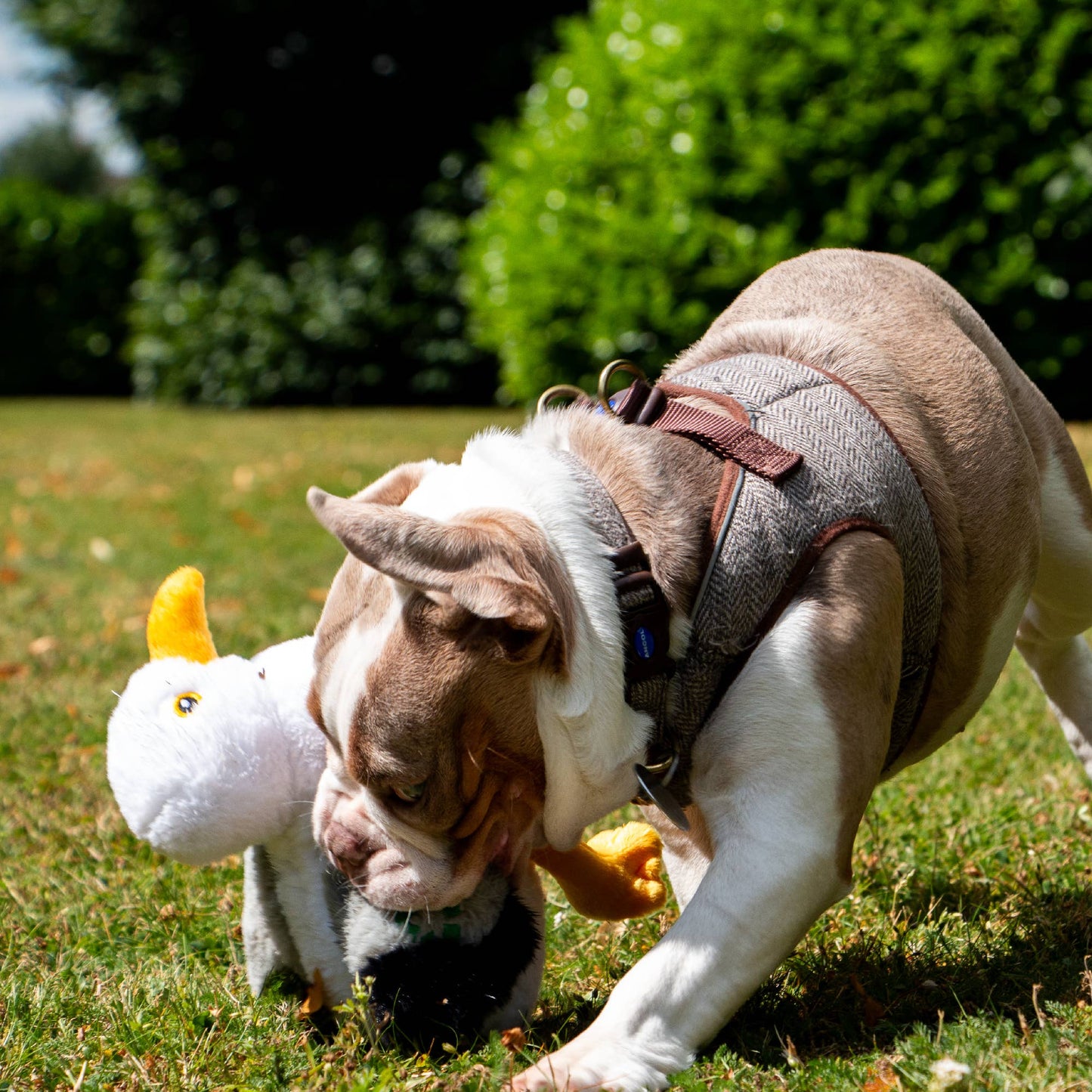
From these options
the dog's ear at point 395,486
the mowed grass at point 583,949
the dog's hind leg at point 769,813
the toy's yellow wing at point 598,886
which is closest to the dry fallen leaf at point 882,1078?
the mowed grass at point 583,949

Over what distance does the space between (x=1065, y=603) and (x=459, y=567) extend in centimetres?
173

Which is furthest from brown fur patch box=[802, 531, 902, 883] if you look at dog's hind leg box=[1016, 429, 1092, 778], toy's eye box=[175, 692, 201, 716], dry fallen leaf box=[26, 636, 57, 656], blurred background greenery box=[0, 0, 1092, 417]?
blurred background greenery box=[0, 0, 1092, 417]

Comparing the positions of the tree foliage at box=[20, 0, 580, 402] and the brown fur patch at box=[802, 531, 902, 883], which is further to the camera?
the tree foliage at box=[20, 0, 580, 402]

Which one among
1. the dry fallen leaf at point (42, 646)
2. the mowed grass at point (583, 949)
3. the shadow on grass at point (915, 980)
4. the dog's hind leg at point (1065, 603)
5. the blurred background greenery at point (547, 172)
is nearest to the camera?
the mowed grass at point (583, 949)

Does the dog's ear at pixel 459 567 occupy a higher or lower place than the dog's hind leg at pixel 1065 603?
higher

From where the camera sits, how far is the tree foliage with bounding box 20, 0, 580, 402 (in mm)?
15586

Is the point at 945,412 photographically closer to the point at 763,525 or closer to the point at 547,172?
the point at 763,525

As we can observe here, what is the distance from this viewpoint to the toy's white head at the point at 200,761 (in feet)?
7.45

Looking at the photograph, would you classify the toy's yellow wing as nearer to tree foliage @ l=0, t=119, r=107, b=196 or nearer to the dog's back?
the dog's back

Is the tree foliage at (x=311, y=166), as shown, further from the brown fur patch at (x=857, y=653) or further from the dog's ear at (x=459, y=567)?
the dog's ear at (x=459, y=567)

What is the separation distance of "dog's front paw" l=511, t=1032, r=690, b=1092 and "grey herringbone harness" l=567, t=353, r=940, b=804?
456mm

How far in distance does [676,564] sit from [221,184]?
15844 mm

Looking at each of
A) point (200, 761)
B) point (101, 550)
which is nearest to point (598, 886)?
point (200, 761)

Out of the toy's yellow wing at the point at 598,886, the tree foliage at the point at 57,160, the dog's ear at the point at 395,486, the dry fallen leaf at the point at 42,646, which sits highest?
the dog's ear at the point at 395,486
